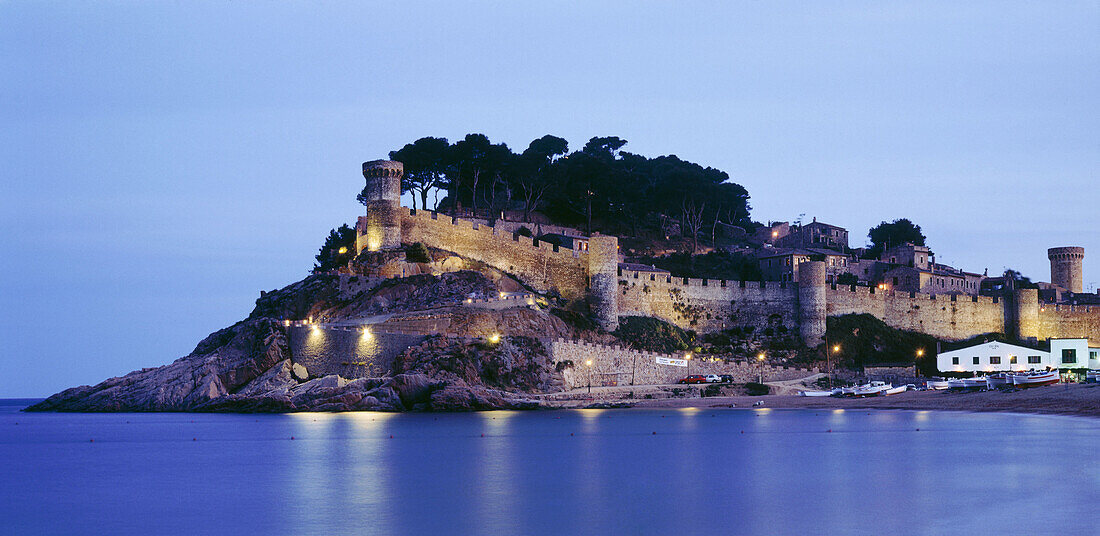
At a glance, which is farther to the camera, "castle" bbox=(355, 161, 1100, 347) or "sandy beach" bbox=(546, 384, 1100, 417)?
"castle" bbox=(355, 161, 1100, 347)

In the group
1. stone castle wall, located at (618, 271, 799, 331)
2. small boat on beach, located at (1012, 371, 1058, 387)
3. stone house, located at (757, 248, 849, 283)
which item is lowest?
small boat on beach, located at (1012, 371, 1058, 387)

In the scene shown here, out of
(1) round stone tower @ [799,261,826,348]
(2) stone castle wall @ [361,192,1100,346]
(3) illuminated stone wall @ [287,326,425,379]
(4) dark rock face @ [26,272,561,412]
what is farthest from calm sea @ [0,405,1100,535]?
(1) round stone tower @ [799,261,826,348]

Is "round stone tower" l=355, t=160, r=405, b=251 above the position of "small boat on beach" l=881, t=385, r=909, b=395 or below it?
above

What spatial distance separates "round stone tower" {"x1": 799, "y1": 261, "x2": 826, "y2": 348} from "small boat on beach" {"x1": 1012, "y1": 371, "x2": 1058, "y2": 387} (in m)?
11.3

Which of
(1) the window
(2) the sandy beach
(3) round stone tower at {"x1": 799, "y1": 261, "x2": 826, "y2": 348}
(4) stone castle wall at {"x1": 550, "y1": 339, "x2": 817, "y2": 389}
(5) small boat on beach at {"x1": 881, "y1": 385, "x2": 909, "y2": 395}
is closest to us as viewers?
(2) the sandy beach

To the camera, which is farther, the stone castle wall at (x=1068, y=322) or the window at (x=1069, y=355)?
the stone castle wall at (x=1068, y=322)

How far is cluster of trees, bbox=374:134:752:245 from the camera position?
6419 centimetres

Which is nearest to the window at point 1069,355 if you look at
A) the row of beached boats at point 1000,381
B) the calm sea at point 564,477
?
the row of beached boats at point 1000,381

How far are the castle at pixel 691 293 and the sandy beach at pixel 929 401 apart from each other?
21.6ft

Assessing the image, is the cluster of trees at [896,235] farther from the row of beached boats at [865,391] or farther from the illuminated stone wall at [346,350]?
the illuminated stone wall at [346,350]

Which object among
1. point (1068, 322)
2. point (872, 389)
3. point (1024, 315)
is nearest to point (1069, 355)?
point (1024, 315)

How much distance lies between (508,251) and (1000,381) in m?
24.4

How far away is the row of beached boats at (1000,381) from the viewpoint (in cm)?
4441

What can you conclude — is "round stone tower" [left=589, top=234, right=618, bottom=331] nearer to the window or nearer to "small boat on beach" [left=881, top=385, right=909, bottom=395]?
"small boat on beach" [left=881, top=385, right=909, bottom=395]
